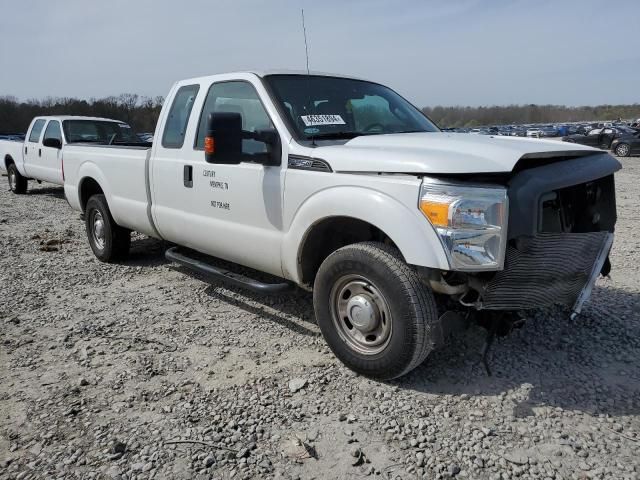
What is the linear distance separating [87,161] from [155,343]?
2988mm

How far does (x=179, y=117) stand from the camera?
15.4 feet

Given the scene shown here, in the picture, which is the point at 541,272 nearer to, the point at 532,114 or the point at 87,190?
the point at 87,190

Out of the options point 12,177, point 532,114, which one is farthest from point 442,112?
point 12,177

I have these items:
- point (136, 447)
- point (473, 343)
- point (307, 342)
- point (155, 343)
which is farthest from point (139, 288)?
point (473, 343)

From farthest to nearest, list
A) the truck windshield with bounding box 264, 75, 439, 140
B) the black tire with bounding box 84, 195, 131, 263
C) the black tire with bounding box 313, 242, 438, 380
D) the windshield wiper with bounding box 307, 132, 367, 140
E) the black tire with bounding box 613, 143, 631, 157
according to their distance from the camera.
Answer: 1. the black tire with bounding box 613, 143, 631, 157
2. the black tire with bounding box 84, 195, 131, 263
3. the truck windshield with bounding box 264, 75, 439, 140
4. the windshield wiper with bounding box 307, 132, 367, 140
5. the black tire with bounding box 313, 242, 438, 380

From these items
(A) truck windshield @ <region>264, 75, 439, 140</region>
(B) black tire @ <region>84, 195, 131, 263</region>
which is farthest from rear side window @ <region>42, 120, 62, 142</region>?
(A) truck windshield @ <region>264, 75, 439, 140</region>

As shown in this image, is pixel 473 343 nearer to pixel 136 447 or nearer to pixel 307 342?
pixel 307 342

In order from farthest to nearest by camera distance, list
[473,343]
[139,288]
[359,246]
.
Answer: [139,288] → [473,343] → [359,246]

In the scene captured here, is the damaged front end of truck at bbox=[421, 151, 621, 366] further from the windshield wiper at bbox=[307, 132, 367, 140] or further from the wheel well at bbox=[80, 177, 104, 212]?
the wheel well at bbox=[80, 177, 104, 212]

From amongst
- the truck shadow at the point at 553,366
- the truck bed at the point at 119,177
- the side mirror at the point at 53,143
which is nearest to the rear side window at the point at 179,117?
the truck bed at the point at 119,177

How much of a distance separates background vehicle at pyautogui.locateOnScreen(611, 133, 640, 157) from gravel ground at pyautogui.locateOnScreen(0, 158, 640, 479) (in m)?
21.6

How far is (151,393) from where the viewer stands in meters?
3.18

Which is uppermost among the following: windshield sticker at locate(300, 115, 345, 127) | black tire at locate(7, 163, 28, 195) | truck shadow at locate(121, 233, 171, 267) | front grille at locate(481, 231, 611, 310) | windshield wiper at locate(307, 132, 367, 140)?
windshield sticker at locate(300, 115, 345, 127)

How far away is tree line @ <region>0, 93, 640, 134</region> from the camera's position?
170ft
